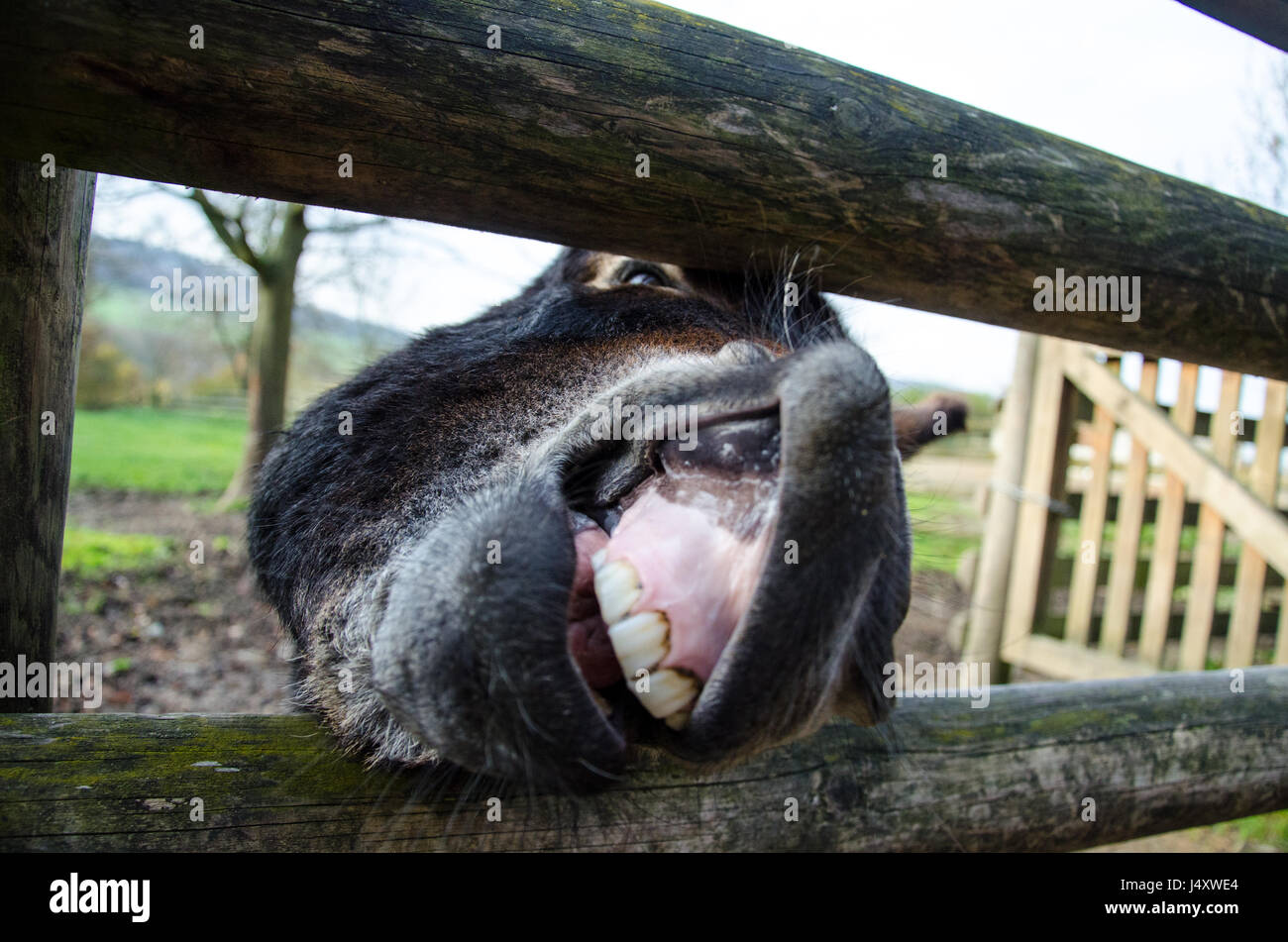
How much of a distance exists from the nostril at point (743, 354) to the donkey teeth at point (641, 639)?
1.50 feet

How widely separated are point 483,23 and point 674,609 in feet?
3.58

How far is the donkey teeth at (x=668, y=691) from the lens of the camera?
1038 mm

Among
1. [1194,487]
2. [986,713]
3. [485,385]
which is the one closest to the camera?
[485,385]

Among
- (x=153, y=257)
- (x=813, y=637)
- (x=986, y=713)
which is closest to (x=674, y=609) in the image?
(x=813, y=637)

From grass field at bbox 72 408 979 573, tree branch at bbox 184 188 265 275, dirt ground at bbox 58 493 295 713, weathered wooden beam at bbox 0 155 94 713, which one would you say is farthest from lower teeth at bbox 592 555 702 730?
tree branch at bbox 184 188 265 275

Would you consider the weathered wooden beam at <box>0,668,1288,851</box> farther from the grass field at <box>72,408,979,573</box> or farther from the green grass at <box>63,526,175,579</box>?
the green grass at <box>63,526,175,579</box>

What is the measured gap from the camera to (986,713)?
6.89 ft

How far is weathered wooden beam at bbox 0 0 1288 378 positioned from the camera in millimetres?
1245

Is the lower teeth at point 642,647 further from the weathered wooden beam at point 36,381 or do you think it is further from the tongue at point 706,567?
the weathered wooden beam at point 36,381

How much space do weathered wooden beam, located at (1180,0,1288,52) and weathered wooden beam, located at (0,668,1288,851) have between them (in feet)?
6.34

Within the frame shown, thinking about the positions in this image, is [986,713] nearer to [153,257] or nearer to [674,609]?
[674,609]

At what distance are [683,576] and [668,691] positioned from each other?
0.16m

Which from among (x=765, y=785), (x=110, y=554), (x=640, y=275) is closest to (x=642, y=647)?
(x=765, y=785)

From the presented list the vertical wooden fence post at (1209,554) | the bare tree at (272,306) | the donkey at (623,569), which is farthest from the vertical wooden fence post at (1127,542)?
the bare tree at (272,306)
